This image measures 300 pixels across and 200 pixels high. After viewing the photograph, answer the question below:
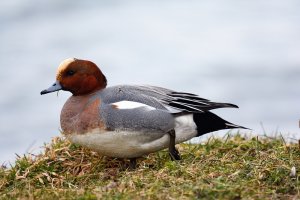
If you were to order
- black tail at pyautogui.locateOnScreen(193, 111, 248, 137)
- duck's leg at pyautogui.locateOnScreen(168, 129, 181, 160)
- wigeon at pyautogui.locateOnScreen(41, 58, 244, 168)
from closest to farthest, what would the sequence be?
wigeon at pyautogui.locateOnScreen(41, 58, 244, 168)
duck's leg at pyautogui.locateOnScreen(168, 129, 181, 160)
black tail at pyautogui.locateOnScreen(193, 111, 248, 137)

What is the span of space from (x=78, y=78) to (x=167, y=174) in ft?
4.55

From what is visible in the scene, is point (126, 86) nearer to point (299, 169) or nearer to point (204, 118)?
point (204, 118)

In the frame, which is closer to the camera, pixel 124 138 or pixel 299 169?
pixel 299 169

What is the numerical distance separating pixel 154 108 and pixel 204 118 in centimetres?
50

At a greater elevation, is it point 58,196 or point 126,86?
point 126,86

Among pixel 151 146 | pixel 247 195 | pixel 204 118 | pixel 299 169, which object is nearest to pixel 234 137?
pixel 204 118

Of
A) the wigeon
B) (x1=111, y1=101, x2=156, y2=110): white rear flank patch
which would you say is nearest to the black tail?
the wigeon

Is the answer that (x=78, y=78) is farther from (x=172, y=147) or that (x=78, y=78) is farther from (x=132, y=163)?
(x=172, y=147)

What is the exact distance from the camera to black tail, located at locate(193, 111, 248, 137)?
576 centimetres

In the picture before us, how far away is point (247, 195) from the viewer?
4305 mm

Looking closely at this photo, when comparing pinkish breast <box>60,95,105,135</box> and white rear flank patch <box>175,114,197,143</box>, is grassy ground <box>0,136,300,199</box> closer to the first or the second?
white rear flank patch <box>175,114,197,143</box>

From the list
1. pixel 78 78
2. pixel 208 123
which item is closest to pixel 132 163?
pixel 208 123

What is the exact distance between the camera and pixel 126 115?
5.45 metres

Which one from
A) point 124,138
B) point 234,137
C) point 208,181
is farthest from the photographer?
point 234,137
